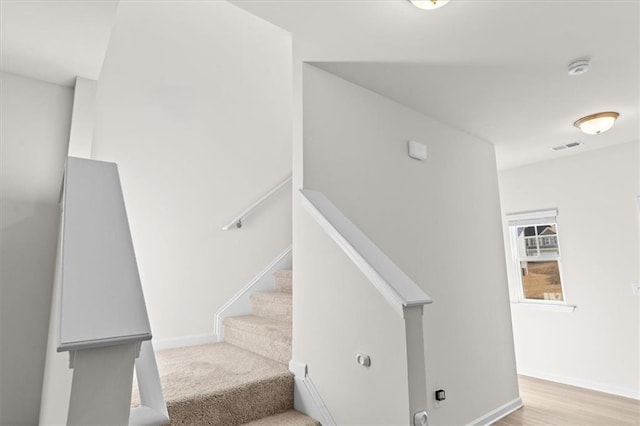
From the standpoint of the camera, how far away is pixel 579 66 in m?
2.29

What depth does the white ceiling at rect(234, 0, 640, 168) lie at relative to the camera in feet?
5.95

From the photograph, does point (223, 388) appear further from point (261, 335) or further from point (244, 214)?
point (244, 214)

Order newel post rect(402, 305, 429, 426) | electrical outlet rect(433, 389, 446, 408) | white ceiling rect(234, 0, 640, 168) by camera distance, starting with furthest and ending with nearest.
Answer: electrical outlet rect(433, 389, 446, 408) < white ceiling rect(234, 0, 640, 168) < newel post rect(402, 305, 429, 426)

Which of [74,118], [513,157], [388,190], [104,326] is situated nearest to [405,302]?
[104,326]

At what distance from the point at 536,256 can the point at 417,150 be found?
2.75 m

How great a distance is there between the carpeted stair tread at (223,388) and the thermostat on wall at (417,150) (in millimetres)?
1776

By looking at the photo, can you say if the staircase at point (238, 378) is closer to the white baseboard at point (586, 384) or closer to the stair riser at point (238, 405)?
the stair riser at point (238, 405)

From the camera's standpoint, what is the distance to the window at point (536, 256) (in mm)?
4293

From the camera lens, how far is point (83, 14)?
1.61m

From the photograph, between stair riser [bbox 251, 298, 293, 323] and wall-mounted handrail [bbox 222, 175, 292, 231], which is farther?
wall-mounted handrail [bbox 222, 175, 292, 231]

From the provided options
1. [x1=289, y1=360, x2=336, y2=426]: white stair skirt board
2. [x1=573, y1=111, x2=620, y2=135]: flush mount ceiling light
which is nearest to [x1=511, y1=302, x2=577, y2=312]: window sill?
[x1=573, y1=111, x2=620, y2=135]: flush mount ceiling light

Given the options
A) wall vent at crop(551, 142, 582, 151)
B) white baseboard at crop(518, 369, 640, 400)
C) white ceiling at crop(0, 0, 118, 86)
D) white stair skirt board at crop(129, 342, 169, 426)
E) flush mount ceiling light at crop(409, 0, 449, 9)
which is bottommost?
white baseboard at crop(518, 369, 640, 400)

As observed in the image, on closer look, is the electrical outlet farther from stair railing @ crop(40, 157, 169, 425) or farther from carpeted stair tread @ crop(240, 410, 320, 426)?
stair railing @ crop(40, 157, 169, 425)

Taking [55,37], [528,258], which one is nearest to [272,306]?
[55,37]
